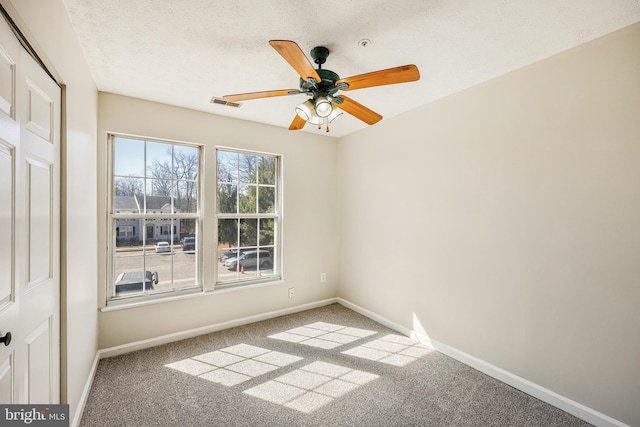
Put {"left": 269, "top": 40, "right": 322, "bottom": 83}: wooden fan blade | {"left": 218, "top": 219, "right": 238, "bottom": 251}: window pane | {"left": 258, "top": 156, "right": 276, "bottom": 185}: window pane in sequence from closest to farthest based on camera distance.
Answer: {"left": 269, "top": 40, "right": 322, "bottom": 83}: wooden fan blade < {"left": 218, "top": 219, "right": 238, "bottom": 251}: window pane < {"left": 258, "top": 156, "right": 276, "bottom": 185}: window pane

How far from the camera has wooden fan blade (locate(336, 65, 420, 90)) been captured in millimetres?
1549

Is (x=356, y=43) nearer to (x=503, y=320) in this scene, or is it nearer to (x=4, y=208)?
(x=4, y=208)

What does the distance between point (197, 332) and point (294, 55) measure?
9.90 ft

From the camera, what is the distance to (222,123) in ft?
10.8

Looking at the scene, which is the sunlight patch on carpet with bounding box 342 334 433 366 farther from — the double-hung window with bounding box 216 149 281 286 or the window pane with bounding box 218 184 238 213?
the window pane with bounding box 218 184 238 213

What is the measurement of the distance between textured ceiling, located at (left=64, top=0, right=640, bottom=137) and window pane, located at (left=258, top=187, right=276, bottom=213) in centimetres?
146

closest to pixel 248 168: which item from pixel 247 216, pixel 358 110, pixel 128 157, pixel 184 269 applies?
pixel 247 216

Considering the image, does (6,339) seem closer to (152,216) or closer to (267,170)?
(152,216)

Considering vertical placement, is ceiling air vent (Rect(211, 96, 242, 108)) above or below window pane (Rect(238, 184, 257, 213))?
above

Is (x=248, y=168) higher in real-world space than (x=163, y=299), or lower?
higher

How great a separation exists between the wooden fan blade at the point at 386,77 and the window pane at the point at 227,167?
210cm

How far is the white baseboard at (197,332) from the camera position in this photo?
269 centimetres

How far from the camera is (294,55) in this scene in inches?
57.6

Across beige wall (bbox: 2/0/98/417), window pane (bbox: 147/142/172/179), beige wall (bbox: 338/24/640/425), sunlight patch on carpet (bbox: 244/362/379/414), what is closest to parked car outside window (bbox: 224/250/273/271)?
window pane (bbox: 147/142/172/179)
